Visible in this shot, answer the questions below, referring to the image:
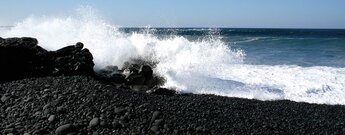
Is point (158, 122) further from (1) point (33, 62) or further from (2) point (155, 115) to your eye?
(1) point (33, 62)

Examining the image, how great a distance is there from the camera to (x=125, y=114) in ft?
20.6

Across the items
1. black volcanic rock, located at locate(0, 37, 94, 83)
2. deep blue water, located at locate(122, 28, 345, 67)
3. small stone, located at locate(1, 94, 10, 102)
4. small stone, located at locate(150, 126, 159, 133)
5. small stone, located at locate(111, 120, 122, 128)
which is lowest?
deep blue water, located at locate(122, 28, 345, 67)

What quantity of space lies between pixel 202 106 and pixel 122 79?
3175mm

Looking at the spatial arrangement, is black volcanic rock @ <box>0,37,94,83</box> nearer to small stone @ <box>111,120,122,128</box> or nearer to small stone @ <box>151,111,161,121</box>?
small stone @ <box>151,111,161,121</box>

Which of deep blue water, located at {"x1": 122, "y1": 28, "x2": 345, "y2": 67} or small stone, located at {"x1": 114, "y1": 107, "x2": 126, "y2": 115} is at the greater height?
small stone, located at {"x1": 114, "y1": 107, "x2": 126, "y2": 115}

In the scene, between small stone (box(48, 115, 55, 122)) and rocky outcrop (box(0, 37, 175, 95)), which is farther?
rocky outcrop (box(0, 37, 175, 95))

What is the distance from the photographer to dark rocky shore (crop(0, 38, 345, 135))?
5.99 meters

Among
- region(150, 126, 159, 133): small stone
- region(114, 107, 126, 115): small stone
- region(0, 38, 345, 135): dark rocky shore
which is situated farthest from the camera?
region(114, 107, 126, 115): small stone

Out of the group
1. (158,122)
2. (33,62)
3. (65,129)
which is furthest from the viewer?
(33,62)

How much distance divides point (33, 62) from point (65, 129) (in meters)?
3.84

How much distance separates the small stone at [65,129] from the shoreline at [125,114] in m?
0.02

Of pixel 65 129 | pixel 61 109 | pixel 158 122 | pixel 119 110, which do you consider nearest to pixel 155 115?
pixel 158 122

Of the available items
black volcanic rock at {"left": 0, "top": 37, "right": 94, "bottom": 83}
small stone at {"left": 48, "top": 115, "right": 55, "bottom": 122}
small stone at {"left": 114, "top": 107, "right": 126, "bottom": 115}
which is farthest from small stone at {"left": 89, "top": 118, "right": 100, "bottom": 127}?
black volcanic rock at {"left": 0, "top": 37, "right": 94, "bottom": 83}

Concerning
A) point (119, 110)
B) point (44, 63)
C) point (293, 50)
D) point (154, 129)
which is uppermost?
point (44, 63)
